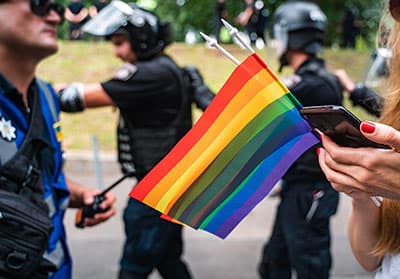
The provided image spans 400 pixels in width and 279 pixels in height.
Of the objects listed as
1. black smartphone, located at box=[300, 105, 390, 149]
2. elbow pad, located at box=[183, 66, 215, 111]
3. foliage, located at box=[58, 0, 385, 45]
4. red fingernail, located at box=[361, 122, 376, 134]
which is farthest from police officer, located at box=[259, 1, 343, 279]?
foliage, located at box=[58, 0, 385, 45]

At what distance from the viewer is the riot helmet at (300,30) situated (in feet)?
11.0

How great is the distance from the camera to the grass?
9047mm

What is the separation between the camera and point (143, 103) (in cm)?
295

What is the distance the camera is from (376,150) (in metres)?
1.09

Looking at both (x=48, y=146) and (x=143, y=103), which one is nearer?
(x=48, y=146)

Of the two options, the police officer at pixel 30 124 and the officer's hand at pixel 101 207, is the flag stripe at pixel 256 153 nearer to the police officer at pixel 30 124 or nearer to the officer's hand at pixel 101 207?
the police officer at pixel 30 124

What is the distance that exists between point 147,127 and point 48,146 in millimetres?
1144

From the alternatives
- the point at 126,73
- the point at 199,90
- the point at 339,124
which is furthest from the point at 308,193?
the point at 339,124

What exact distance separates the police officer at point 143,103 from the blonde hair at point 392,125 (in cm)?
156

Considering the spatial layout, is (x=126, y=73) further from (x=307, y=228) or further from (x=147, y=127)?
(x=307, y=228)

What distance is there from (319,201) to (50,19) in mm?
1877

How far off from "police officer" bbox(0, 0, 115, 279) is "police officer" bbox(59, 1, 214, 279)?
2.38 feet

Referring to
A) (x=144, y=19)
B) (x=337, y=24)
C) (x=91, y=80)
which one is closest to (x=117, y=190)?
(x=144, y=19)

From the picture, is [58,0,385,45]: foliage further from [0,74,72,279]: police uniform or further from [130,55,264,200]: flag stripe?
[130,55,264,200]: flag stripe
